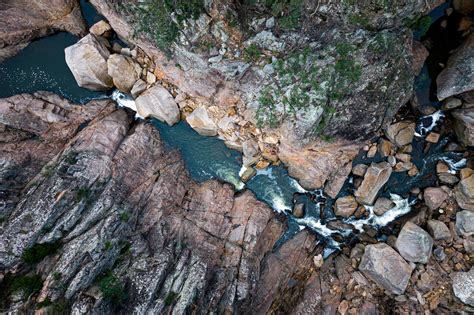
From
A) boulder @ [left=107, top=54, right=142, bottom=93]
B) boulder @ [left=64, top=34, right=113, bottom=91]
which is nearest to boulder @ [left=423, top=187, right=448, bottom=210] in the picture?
boulder @ [left=107, top=54, right=142, bottom=93]

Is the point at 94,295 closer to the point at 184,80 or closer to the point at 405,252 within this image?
the point at 184,80

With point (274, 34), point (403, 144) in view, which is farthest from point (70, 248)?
point (403, 144)

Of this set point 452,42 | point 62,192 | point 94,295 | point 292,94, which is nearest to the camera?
point 94,295

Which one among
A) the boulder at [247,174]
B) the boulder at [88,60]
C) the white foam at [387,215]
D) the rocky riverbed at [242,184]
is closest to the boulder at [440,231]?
the rocky riverbed at [242,184]

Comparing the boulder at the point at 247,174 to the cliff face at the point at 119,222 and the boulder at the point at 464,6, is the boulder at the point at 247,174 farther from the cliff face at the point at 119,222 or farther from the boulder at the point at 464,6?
the boulder at the point at 464,6

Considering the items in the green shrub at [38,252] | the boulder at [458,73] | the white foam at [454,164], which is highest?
the boulder at [458,73]

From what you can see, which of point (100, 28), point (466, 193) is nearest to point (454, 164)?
point (466, 193)

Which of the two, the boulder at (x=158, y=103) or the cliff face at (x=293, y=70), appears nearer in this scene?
the cliff face at (x=293, y=70)
